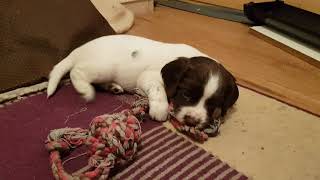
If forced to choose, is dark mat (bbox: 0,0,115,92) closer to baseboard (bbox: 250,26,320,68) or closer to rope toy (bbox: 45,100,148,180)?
rope toy (bbox: 45,100,148,180)

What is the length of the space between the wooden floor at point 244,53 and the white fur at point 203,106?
25.4 inches

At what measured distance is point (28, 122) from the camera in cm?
180

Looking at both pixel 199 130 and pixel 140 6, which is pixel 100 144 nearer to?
pixel 199 130

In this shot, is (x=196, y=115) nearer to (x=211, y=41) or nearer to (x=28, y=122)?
(x=28, y=122)

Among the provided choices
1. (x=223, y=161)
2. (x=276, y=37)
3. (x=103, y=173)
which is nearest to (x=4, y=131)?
(x=103, y=173)

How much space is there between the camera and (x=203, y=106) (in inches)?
69.0

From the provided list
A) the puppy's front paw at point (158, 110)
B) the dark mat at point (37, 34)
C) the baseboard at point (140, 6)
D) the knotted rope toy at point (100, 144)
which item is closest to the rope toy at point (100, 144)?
the knotted rope toy at point (100, 144)

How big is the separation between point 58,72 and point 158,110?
61 centimetres

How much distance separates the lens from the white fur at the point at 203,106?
1724 mm

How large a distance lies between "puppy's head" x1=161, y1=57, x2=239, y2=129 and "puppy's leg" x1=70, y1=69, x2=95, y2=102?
42cm

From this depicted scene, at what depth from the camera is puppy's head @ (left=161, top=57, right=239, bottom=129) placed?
1.73 m

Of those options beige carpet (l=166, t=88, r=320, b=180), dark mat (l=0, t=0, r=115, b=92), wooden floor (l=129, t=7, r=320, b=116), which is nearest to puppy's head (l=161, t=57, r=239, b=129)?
beige carpet (l=166, t=88, r=320, b=180)

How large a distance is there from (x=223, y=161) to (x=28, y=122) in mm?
900

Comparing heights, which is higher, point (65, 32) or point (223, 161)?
point (65, 32)
